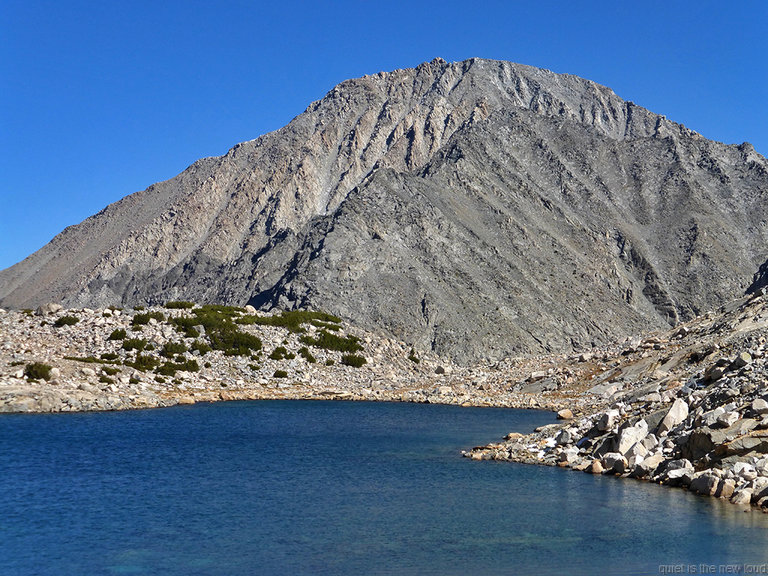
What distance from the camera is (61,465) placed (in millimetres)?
Answer: 37375

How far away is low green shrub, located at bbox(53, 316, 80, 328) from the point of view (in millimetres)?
78062

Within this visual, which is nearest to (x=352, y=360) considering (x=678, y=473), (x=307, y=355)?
(x=307, y=355)

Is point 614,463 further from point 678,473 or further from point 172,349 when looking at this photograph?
point 172,349

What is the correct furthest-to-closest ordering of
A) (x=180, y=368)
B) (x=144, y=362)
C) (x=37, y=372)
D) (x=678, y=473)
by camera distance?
(x=180, y=368), (x=144, y=362), (x=37, y=372), (x=678, y=473)

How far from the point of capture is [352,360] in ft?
300

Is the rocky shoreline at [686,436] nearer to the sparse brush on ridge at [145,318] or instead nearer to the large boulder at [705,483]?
the large boulder at [705,483]

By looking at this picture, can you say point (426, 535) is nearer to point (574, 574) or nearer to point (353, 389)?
point (574, 574)

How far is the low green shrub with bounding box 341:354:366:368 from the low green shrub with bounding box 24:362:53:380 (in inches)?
1425

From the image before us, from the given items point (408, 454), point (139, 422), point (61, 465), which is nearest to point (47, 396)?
point (139, 422)

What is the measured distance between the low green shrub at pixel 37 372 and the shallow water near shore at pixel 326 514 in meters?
15.7

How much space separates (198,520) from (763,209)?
17455 cm

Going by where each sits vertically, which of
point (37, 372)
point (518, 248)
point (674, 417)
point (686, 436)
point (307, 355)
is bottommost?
point (686, 436)

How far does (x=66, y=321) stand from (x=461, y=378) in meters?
44.0

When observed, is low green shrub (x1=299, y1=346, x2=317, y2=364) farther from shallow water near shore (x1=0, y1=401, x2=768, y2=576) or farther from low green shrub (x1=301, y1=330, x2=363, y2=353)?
shallow water near shore (x1=0, y1=401, x2=768, y2=576)
